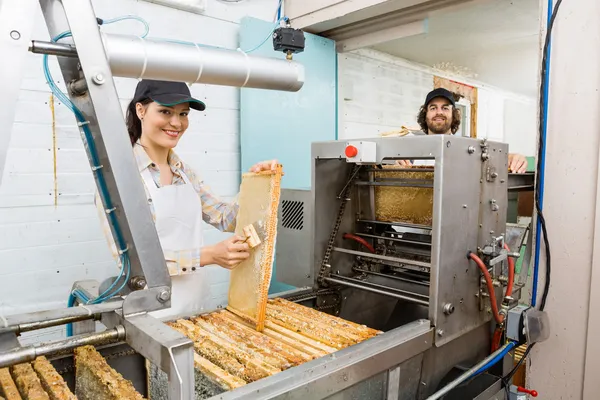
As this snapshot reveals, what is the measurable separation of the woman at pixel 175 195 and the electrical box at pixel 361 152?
29 centimetres

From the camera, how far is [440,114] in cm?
271

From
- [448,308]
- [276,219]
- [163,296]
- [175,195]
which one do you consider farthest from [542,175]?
[163,296]

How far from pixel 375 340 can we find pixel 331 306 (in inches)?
19.9

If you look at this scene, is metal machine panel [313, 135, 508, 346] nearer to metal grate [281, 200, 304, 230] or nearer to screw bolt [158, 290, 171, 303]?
metal grate [281, 200, 304, 230]

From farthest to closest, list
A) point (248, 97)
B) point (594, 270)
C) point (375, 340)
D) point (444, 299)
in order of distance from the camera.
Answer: point (248, 97), point (594, 270), point (444, 299), point (375, 340)

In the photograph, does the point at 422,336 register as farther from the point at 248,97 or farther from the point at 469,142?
the point at 248,97

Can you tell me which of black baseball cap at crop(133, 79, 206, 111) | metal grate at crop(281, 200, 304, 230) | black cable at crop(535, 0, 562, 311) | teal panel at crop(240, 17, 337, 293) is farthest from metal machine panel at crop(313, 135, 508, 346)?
teal panel at crop(240, 17, 337, 293)

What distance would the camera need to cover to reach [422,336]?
118cm

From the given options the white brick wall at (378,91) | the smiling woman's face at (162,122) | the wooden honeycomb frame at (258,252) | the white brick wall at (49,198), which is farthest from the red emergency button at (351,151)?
the white brick wall at (378,91)

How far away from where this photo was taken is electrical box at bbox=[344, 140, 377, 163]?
51.0 inches

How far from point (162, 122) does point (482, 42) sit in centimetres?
314

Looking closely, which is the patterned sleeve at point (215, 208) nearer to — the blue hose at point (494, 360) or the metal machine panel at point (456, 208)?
the metal machine panel at point (456, 208)

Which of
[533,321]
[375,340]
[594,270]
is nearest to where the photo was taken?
[375,340]

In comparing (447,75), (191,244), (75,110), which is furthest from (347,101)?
(75,110)
